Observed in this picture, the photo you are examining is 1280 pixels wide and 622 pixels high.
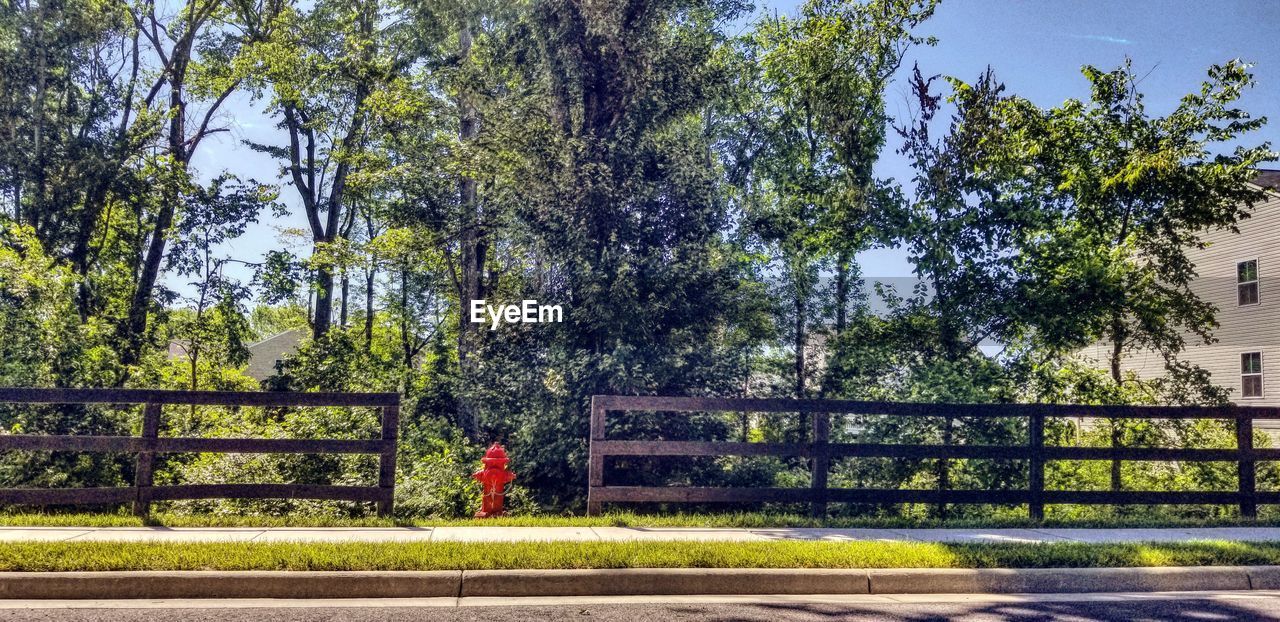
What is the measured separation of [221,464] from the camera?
12781 mm

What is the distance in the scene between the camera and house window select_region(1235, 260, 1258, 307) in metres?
24.8

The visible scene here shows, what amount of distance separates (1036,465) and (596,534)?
5.37 meters

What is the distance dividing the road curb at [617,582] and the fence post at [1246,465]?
3.83m

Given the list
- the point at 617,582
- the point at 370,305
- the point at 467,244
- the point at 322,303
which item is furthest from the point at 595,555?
the point at 370,305

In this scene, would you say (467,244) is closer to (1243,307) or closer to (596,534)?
(596,534)

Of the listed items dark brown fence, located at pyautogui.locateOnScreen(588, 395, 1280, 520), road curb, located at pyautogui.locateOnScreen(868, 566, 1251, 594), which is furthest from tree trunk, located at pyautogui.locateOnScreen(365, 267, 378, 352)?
road curb, located at pyautogui.locateOnScreen(868, 566, 1251, 594)

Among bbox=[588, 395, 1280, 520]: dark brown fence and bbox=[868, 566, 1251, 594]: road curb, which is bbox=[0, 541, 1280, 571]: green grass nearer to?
bbox=[868, 566, 1251, 594]: road curb

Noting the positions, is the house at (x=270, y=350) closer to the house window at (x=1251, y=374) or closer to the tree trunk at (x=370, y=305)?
the tree trunk at (x=370, y=305)

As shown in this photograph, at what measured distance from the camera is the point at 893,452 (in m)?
10.2

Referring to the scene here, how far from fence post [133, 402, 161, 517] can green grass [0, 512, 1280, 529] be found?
0.49 ft

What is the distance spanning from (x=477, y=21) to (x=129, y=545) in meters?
20.8

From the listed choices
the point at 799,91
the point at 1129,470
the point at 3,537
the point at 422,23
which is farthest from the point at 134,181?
the point at 1129,470

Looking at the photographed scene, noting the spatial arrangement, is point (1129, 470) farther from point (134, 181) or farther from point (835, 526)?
point (134, 181)

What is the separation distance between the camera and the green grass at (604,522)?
900 centimetres
